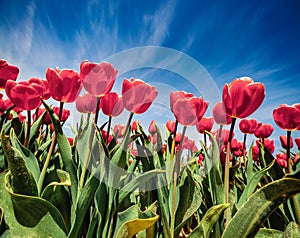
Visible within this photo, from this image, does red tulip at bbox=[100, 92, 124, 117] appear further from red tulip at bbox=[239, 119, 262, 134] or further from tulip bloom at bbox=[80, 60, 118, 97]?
red tulip at bbox=[239, 119, 262, 134]

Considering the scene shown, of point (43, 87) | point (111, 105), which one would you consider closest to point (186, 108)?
point (111, 105)

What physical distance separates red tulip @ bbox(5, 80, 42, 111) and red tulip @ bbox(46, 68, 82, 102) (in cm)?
17

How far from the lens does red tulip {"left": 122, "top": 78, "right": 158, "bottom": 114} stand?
1.29m

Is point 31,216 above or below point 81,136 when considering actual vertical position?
below

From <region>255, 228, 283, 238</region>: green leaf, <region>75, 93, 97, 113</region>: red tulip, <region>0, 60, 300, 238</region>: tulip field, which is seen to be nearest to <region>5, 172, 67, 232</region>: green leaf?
<region>0, 60, 300, 238</region>: tulip field

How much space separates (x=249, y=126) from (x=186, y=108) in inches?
59.6

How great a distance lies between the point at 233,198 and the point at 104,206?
A: 0.98 meters

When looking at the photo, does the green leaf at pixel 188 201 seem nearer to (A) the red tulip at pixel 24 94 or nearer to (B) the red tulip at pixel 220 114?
(B) the red tulip at pixel 220 114

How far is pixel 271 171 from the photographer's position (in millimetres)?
1593

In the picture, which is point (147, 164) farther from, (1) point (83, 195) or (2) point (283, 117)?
(2) point (283, 117)

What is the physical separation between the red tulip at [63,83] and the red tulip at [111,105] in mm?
324

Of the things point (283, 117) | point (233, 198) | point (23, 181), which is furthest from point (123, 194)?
point (283, 117)

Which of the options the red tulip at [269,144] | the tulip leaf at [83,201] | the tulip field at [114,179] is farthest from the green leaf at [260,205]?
the red tulip at [269,144]

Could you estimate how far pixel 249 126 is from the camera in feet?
8.71
